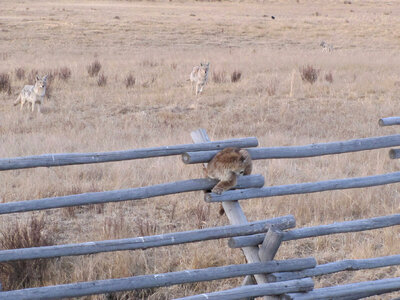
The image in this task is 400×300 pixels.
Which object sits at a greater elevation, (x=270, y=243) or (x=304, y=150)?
(x=304, y=150)

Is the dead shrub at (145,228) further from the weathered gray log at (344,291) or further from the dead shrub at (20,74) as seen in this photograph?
the dead shrub at (20,74)

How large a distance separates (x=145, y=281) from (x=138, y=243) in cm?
29

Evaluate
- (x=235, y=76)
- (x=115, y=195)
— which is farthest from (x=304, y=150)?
(x=235, y=76)

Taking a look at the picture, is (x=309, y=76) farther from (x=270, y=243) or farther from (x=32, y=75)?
(x=270, y=243)

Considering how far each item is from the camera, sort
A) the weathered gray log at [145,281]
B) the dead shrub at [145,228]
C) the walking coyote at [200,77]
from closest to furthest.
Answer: the weathered gray log at [145,281]
the dead shrub at [145,228]
the walking coyote at [200,77]

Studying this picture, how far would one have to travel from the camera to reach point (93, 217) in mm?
5816

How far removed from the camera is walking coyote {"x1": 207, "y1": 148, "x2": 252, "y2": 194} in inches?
152

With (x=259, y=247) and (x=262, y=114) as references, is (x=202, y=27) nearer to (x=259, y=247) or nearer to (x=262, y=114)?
(x=262, y=114)

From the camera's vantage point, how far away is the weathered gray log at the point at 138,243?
11.3 ft

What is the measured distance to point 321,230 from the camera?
13.1 feet

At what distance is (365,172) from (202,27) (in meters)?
25.0

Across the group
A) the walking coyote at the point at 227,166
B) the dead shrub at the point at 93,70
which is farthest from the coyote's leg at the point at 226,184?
the dead shrub at the point at 93,70

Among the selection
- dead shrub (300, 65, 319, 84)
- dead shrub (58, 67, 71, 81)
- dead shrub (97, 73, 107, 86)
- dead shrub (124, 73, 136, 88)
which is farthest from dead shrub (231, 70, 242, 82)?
dead shrub (58, 67, 71, 81)

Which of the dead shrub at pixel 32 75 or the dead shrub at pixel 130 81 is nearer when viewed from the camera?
the dead shrub at pixel 130 81
